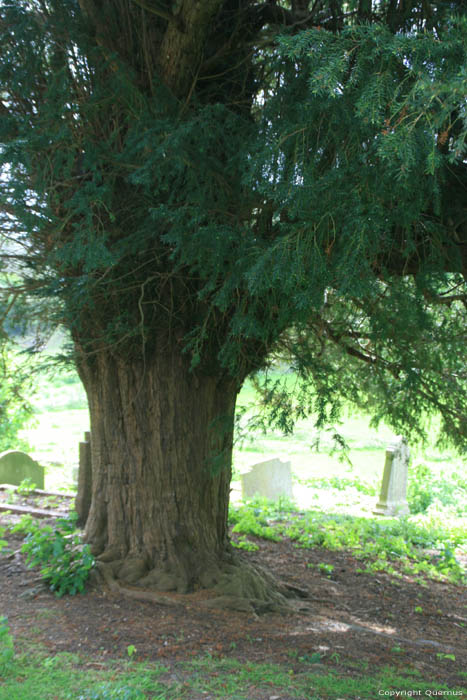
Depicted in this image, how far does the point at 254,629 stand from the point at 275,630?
0.58 feet

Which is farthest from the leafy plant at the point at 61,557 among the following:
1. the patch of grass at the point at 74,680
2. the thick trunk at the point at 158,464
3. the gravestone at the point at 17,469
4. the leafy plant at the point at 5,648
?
the gravestone at the point at 17,469

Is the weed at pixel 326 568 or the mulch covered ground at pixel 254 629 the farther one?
the weed at pixel 326 568

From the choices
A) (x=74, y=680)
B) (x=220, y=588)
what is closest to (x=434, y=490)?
(x=220, y=588)

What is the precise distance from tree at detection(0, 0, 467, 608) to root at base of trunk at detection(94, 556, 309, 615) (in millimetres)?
33

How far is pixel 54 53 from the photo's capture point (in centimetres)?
507

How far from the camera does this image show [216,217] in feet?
14.0

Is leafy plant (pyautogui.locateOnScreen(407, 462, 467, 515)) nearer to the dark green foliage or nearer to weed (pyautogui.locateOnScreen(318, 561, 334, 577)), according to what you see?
weed (pyautogui.locateOnScreen(318, 561, 334, 577))

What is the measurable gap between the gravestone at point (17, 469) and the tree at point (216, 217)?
16.4ft

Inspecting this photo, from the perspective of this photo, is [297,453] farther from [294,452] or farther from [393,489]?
[393,489]

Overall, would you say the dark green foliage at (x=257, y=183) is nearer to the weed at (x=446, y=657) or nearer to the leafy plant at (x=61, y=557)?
the leafy plant at (x=61, y=557)

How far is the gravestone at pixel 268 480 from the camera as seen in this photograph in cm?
1147

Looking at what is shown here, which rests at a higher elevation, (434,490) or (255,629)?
(434,490)

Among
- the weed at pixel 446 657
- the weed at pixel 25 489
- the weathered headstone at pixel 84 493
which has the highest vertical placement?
the weathered headstone at pixel 84 493

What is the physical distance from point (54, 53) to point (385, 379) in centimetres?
454
